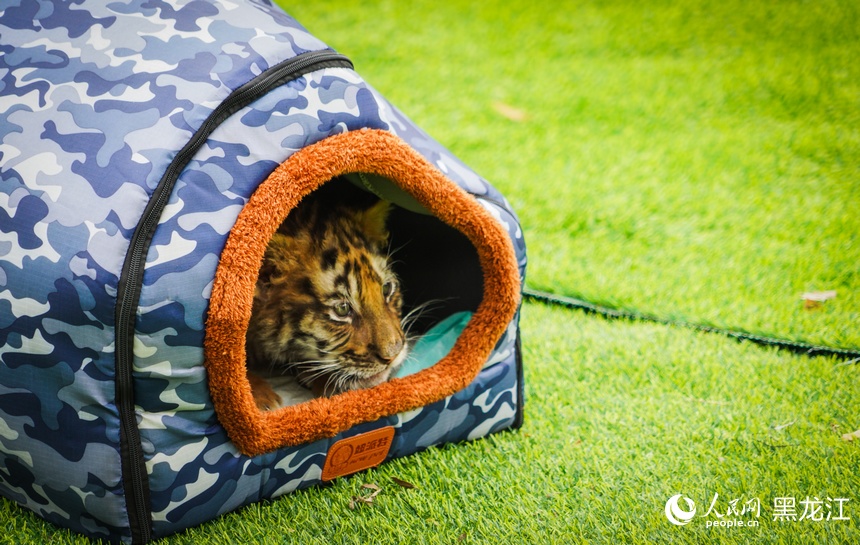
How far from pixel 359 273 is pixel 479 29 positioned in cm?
434

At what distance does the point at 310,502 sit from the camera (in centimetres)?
215

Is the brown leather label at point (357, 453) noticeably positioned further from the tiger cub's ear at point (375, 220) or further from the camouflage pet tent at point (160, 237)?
the tiger cub's ear at point (375, 220)

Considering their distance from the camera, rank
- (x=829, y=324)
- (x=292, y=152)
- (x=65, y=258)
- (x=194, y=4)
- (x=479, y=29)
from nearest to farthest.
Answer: (x=65, y=258), (x=292, y=152), (x=194, y=4), (x=829, y=324), (x=479, y=29)

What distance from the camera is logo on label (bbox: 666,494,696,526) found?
2.09 metres

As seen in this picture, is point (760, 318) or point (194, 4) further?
point (760, 318)

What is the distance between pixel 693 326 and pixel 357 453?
5.24ft

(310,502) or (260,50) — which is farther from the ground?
(260,50)

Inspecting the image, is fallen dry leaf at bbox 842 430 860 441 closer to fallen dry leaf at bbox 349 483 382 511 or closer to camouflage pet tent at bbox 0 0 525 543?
camouflage pet tent at bbox 0 0 525 543

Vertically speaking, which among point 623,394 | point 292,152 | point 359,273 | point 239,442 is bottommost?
point 623,394

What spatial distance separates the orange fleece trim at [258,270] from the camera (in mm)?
1817

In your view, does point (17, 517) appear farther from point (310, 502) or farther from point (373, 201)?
point (373, 201)

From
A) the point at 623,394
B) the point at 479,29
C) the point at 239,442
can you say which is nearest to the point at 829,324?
the point at 623,394

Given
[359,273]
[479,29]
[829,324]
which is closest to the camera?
[359,273]

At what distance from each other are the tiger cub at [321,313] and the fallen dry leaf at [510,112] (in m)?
2.73
